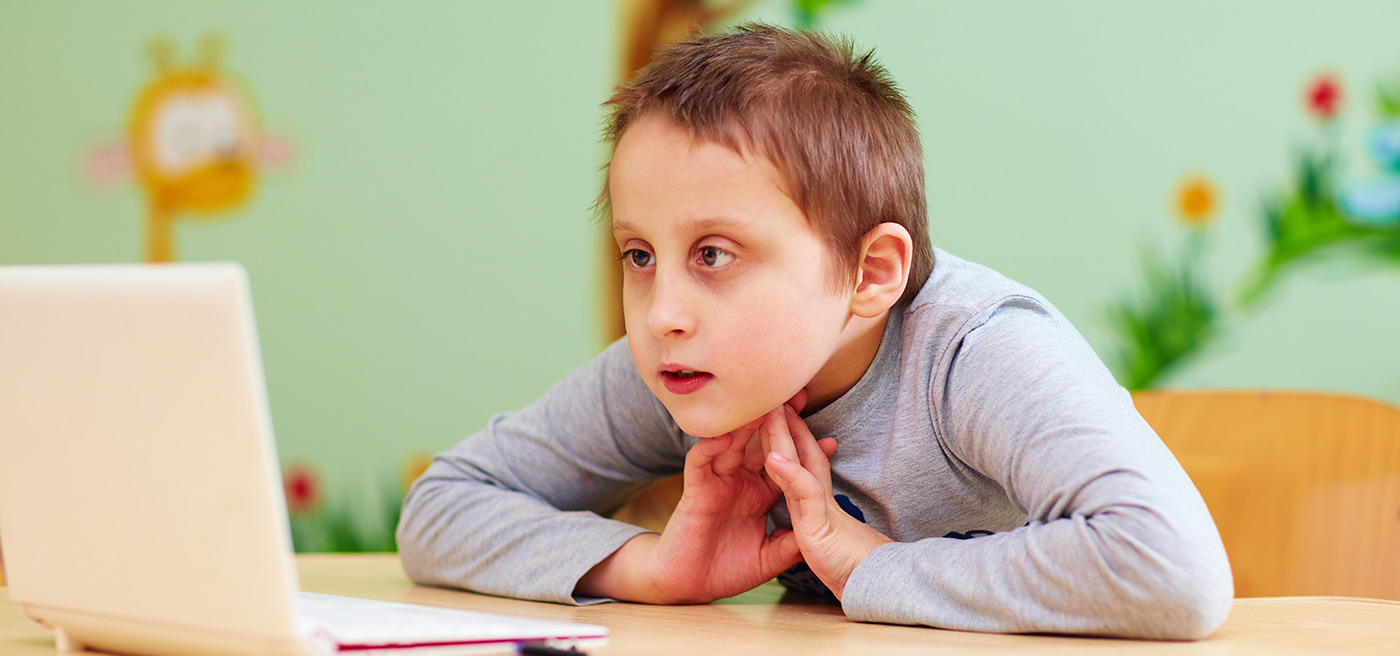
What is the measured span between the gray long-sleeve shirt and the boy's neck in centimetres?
1

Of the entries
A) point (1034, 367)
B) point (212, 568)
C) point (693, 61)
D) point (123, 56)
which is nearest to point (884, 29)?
point (693, 61)

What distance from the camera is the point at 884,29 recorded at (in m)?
1.71

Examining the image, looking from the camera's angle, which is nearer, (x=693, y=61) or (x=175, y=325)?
(x=175, y=325)

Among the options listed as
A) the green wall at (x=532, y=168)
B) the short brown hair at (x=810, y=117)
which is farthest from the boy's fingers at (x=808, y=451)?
the green wall at (x=532, y=168)

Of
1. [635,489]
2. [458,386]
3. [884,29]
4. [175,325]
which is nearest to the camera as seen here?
[175,325]

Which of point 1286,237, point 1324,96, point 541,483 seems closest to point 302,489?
point 541,483

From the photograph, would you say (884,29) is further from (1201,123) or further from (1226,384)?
A: (1226,384)

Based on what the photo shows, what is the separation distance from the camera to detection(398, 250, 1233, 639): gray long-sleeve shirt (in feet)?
1.89

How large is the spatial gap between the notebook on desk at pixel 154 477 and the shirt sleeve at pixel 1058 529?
0.23 m

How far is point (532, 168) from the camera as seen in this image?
1909 millimetres

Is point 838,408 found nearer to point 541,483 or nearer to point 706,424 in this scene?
point 706,424

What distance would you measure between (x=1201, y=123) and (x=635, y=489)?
3.42 feet

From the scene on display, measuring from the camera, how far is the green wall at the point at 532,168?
1541 millimetres

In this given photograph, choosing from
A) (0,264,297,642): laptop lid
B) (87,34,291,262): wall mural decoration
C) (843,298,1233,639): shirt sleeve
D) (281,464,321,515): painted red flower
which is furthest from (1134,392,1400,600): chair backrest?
(87,34,291,262): wall mural decoration
